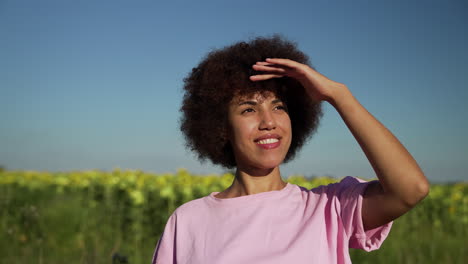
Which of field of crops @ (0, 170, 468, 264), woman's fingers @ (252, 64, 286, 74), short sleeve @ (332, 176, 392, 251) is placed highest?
woman's fingers @ (252, 64, 286, 74)

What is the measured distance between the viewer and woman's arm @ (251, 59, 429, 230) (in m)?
1.53

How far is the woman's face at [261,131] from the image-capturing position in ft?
6.14

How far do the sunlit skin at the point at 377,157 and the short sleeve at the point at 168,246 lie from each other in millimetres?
774

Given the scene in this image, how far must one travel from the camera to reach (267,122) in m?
1.85

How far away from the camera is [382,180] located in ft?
5.11

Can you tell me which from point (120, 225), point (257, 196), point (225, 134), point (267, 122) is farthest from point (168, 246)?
point (120, 225)

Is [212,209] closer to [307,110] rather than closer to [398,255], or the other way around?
[307,110]

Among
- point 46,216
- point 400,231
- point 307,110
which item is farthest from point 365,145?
point 400,231

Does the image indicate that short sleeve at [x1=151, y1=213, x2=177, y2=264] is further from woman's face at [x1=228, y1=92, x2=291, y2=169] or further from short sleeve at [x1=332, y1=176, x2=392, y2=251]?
short sleeve at [x1=332, y1=176, x2=392, y2=251]

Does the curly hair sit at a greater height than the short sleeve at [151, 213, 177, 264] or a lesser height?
greater

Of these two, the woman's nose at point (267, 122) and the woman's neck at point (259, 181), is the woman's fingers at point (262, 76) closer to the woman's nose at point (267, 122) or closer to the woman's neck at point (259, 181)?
the woman's nose at point (267, 122)

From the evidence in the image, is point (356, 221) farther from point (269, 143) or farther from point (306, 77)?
point (306, 77)

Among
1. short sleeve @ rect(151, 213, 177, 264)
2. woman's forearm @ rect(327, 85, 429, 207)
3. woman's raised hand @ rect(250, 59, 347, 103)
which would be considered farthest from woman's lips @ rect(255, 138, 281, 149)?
short sleeve @ rect(151, 213, 177, 264)

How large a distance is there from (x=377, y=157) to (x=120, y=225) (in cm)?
566
